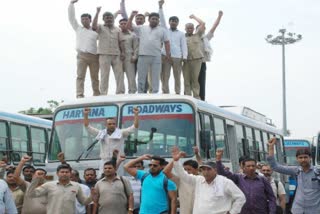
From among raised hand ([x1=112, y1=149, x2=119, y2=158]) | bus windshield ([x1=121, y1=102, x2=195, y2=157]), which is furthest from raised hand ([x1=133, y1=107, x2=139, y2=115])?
raised hand ([x1=112, y1=149, x2=119, y2=158])

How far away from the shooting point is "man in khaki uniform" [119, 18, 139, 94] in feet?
45.4

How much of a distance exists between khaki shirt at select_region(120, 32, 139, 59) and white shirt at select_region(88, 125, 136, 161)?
258 centimetres

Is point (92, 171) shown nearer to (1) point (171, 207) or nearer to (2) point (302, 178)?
(1) point (171, 207)

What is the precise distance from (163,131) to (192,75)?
3.08 m

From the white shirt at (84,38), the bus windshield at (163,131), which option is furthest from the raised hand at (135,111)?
the white shirt at (84,38)

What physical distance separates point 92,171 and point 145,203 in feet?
6.99

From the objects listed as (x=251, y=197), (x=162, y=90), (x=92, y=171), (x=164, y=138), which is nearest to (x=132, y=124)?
(x=164, y=138)

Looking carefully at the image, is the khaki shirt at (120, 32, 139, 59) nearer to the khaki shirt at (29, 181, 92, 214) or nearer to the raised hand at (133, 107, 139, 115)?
the raised hand at (133, 107, 139, 115)

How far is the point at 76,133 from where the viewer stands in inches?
496

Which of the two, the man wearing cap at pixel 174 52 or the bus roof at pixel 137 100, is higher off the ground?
the man wearing cap at pixel 174 52

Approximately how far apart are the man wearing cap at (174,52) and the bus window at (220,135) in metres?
1.38

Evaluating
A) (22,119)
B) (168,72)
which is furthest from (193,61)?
(22,119)

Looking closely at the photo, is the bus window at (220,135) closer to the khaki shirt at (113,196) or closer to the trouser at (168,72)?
the trouser at (168,72)

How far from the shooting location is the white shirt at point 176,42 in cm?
1439
